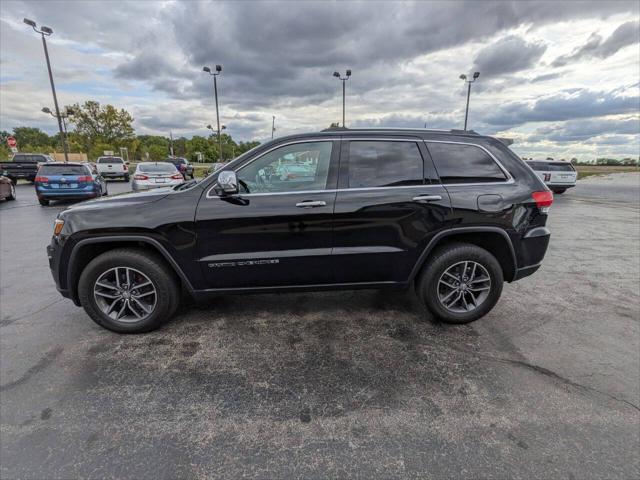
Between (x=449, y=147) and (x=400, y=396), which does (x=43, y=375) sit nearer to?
Result: (x=400, y=396)

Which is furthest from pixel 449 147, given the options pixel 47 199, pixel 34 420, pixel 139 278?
pixel 47 199

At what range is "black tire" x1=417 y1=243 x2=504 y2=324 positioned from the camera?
3391mm

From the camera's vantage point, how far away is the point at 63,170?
39.5ft

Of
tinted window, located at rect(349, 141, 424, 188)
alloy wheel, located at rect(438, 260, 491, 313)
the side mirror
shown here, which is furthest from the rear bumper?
the side mirror

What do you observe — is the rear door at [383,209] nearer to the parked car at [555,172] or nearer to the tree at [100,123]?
the parked car at [555,172]

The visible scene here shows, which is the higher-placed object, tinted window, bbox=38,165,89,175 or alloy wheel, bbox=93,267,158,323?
tinted window, bbox=38,165,89,175

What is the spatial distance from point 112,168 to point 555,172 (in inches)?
1021

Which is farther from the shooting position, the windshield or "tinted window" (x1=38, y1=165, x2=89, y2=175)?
the windshield

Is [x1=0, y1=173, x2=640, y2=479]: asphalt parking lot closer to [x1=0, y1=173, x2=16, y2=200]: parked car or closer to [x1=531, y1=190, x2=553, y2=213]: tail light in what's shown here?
[x1=531, y1=190, x2=553, y2=213]: tail light

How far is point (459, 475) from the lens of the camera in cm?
189

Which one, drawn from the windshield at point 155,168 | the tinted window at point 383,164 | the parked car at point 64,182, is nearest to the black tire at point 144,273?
the tinted window at point 383,164

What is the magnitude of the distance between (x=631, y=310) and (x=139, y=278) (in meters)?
5.26

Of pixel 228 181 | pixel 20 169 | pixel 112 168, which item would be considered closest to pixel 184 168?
pixel 112 168

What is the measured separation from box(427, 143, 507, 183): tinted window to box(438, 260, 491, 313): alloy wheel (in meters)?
0.84
